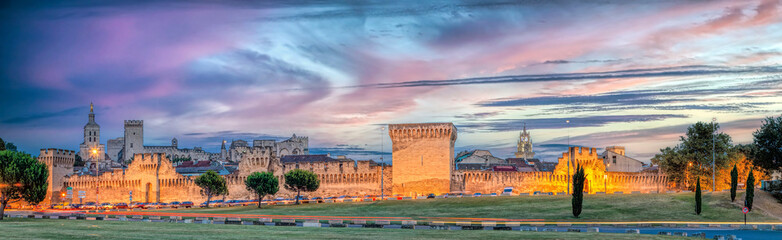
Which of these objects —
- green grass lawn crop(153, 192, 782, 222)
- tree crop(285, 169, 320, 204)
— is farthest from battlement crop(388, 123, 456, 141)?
green grass lawn crop(153, 192, 782, 222)

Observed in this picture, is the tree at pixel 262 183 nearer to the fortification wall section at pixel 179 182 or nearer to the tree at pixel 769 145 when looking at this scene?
the fortification wall section at pixel 179 182

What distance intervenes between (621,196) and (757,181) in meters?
35.3

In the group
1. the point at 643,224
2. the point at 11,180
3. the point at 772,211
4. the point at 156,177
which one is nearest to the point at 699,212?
the point at 772,211

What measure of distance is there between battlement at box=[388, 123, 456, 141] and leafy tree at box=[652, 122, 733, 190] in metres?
26.7

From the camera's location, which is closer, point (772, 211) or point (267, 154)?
point (772, 211)

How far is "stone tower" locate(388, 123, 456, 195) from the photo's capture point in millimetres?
89188

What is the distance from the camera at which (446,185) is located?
8894cm

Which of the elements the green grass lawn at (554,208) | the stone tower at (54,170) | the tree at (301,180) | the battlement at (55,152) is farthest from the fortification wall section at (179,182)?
the green grass lawn at (554,208)

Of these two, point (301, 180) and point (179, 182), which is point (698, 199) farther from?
point (179, 182)

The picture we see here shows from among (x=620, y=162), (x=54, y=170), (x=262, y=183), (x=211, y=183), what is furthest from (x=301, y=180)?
(x=620, y=162)

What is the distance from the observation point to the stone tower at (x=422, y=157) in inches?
3511

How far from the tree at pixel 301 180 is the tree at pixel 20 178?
31599 millimetres

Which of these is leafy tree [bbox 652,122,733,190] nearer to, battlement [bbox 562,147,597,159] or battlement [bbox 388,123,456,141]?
battlement [bbox 562,147,597,159]

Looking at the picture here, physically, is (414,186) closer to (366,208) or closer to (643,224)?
(366,208)
